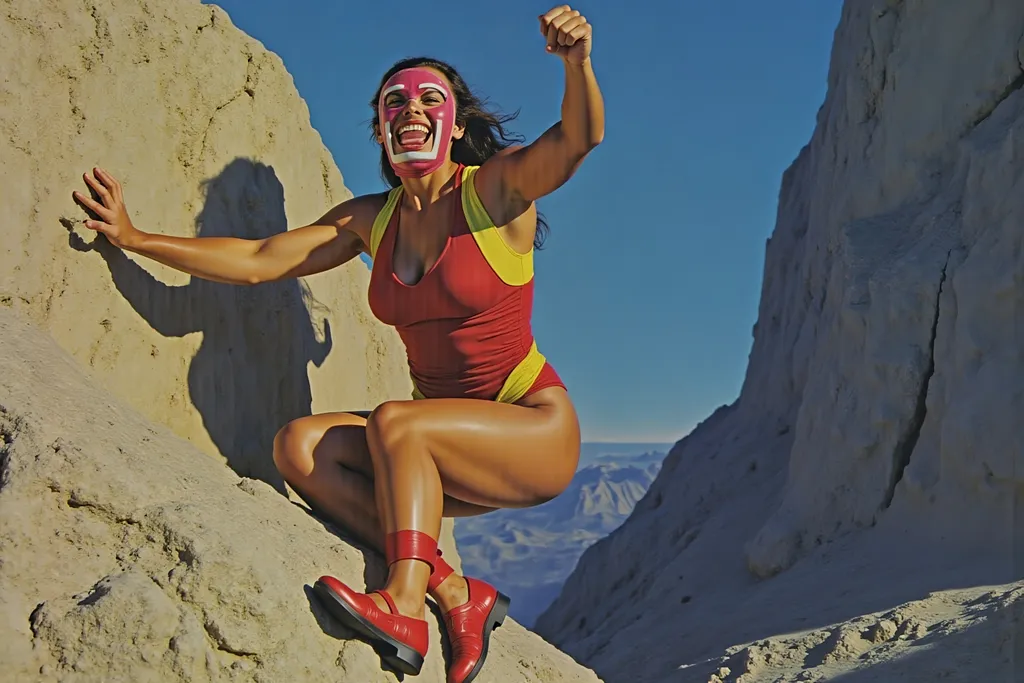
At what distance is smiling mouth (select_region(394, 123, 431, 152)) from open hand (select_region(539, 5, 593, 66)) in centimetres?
57

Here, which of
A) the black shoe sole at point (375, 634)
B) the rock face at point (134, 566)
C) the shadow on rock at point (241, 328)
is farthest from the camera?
the shadow on rock at point (241, 328)

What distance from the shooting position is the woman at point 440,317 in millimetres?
3068

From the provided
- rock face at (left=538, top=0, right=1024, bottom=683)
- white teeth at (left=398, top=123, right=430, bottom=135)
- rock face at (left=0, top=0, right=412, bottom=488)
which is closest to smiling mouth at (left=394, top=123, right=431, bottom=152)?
white teeth at (left=398, top=123, right=430, bottom=135)

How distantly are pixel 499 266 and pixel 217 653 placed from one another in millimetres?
1343

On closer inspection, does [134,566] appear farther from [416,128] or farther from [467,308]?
[416,128]

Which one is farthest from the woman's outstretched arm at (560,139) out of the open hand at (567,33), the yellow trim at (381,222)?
the yellow trim at (381,222)

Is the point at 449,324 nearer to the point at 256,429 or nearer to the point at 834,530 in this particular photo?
the point at 256,429

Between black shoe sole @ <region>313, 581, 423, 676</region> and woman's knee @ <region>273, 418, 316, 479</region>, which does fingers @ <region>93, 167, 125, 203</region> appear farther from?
black shoe sole @ <region>313, 581, 423, 676</region>

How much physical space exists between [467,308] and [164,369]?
43.8 inches

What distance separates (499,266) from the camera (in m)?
3.48

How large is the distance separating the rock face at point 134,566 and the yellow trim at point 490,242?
945 mm

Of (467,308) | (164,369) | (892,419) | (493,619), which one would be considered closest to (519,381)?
(467,308)

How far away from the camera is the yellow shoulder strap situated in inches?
136

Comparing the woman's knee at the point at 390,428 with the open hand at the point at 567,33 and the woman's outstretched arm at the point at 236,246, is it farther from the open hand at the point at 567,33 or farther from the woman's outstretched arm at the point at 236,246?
the open hand at the point at 567,33
